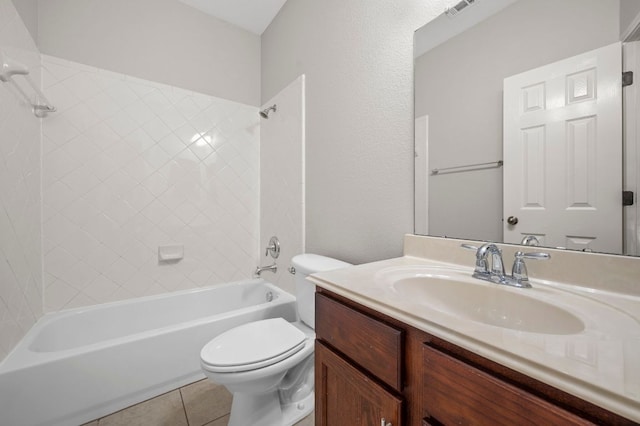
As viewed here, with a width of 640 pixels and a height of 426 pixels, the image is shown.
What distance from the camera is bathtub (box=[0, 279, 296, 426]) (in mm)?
1071

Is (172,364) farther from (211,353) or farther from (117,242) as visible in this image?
(117,242)

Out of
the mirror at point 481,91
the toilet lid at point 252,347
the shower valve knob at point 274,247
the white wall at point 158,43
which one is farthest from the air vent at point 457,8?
the white wall at point 158,43

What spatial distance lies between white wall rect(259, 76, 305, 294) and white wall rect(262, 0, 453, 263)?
0.25 feet

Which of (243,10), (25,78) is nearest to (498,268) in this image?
(25,78)

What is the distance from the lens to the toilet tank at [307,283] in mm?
1309

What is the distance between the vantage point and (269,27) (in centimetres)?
216

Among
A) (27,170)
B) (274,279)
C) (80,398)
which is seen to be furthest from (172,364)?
(27,170)

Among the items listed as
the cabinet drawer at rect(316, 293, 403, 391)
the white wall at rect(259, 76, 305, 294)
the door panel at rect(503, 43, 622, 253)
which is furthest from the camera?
the white wall at rect(259, 76, 305, 294)

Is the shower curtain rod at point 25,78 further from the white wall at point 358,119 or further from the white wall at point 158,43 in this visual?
the white wall at point 358,119

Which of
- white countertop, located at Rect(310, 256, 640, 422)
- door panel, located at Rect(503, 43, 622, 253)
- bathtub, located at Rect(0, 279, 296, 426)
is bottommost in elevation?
bathtub, located at Rect(0, 279, 296, 426)

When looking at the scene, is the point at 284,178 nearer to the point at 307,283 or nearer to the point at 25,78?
the point at 307,283

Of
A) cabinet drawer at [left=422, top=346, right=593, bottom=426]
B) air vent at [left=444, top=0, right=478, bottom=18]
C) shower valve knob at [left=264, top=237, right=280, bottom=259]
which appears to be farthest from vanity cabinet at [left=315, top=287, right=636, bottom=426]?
shower valve knob at [left=264, top=237, right=280, bottom=259]

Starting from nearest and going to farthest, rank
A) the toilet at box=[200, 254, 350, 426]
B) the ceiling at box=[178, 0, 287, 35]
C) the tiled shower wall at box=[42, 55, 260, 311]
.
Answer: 1. the toilet at box=[200, 254, 350, 426]
2. the tiled shower wall at box=[42, 55, 260, 311]
3. the ceiling at box=[178, 0, 287, 35]

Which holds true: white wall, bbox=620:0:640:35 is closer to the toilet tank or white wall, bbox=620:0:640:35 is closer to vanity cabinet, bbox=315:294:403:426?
vanity cabinet, bbox=315:294:403:426
